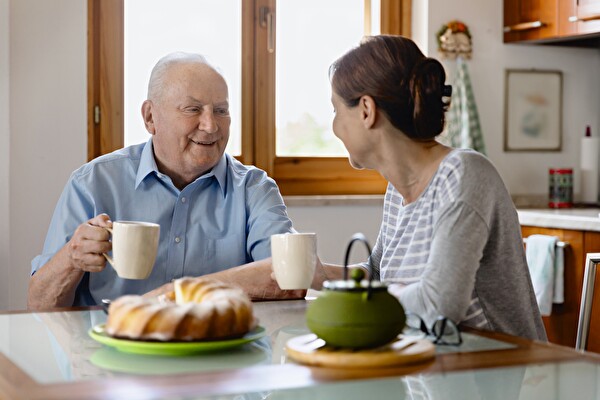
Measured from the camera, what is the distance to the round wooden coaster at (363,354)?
1.12m

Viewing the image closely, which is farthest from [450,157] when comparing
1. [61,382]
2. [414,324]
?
[61,382]

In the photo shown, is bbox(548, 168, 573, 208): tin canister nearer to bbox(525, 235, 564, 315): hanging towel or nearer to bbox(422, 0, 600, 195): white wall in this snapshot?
bbox(422, 0, 600, 195): white wall

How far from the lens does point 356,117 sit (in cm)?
172

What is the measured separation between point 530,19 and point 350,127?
2.32 m

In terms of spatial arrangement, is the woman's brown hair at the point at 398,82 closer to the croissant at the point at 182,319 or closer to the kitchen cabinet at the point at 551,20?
the croissant at the point at 182,319

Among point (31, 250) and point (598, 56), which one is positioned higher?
point (598, 56)

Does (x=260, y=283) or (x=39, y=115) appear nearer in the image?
(x=260, y=283)

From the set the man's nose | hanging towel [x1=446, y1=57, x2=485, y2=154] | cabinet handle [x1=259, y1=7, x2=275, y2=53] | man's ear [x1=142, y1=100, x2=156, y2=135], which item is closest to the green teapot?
the man's nose

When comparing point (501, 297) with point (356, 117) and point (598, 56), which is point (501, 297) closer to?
point (356, 117)

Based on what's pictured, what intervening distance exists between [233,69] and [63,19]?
700 mm

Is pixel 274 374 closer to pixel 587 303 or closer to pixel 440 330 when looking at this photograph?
pixel 440 330

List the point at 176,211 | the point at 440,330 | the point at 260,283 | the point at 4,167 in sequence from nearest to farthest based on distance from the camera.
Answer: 1. the point at 440,330
2. the point at 260,283
3. the point at 176,211
4. the point at 4,167

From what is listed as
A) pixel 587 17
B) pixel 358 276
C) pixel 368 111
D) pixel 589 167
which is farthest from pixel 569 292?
pixel 358 276

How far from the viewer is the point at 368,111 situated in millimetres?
1702
